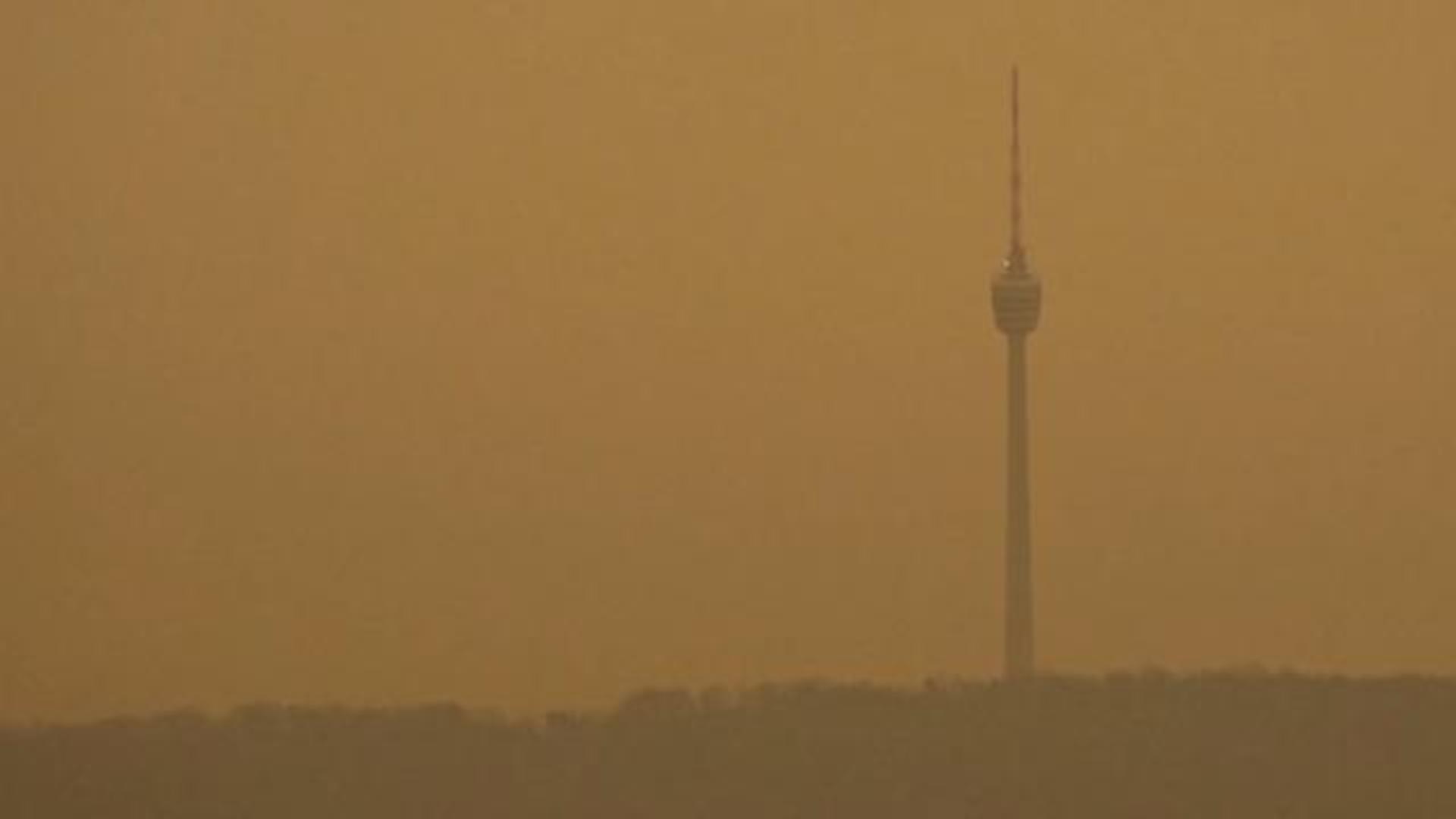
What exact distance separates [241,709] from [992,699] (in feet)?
4.59

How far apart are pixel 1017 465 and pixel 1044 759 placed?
96cm

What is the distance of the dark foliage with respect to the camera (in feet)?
17.1

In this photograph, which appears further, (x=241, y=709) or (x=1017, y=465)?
(x=1017, y=465)

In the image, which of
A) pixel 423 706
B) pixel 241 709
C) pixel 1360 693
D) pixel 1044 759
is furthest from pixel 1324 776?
pixel 241 709

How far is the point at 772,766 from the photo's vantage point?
520 centimetres

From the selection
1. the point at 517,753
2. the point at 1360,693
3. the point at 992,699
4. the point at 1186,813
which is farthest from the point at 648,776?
the point at 1360,693

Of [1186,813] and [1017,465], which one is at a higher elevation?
[1017,465]

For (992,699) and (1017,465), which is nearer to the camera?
(992,699)

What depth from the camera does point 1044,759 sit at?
521 cm

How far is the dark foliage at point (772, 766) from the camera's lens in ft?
17.1

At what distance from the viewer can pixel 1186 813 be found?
17.1 ft

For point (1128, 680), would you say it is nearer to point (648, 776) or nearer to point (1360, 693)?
point (1360, 693)

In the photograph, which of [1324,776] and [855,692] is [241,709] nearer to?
[855,692]

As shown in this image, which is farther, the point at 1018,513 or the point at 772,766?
the point at 1018,513
